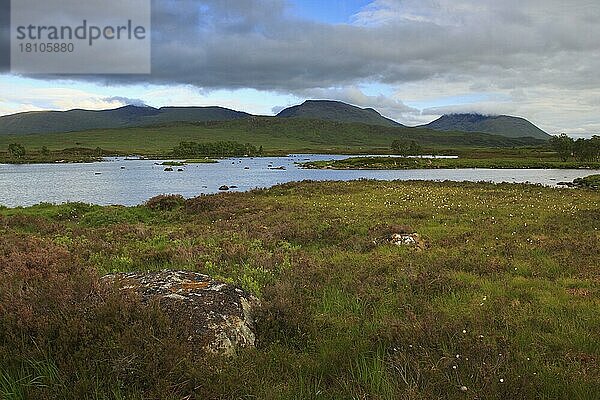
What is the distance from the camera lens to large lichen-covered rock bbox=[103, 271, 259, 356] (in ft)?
20.3

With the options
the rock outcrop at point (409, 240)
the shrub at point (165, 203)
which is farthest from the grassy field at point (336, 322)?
the shrub at point (165, 203)

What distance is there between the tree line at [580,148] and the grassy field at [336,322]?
142980 millimetres

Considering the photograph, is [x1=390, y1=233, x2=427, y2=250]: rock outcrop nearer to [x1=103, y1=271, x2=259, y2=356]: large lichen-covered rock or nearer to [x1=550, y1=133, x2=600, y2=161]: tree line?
[x1=103, y1=271, x2=259, y2=356]: large lichen-covered rock

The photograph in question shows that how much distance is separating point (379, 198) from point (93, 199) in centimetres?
3208

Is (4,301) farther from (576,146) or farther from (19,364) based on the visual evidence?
(576,146)

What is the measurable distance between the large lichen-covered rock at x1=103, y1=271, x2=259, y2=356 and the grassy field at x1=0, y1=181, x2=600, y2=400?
27 cm

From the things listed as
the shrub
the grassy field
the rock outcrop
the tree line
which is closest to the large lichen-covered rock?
the grassy field

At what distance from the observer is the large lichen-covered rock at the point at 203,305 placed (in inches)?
243

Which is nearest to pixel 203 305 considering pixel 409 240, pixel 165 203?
pixel 409 240

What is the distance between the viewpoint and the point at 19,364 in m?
5.58

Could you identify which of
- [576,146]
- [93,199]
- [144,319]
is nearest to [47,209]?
[93,199]

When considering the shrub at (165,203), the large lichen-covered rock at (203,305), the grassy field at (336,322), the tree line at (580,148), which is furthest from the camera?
the tree line at (580,148)

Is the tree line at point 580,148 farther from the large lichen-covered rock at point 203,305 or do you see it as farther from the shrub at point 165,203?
the large lichen-covered rock at point 203,305

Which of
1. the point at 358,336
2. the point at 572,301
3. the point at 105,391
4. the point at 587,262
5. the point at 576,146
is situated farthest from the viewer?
the point at 576,146
